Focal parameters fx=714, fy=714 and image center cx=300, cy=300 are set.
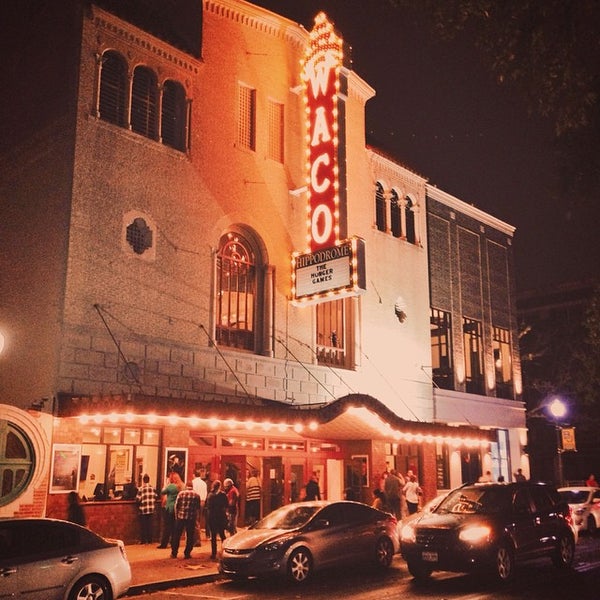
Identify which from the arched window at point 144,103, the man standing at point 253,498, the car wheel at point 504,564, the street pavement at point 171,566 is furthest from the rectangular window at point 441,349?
the car wheel at point 504,564

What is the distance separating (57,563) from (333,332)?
14.2 m

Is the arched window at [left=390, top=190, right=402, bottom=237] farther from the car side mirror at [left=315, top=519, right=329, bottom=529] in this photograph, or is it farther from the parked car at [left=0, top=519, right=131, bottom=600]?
the parked car at [left=0, top=519, right=131, bottom=600]

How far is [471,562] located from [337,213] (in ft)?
35.4

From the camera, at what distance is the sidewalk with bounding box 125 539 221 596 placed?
1285 cm

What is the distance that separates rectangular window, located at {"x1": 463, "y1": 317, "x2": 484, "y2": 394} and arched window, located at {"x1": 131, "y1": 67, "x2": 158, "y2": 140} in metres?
15.6

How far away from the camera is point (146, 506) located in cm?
1688

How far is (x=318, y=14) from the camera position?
22.6 meters

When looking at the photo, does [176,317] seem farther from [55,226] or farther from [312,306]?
[312,306]

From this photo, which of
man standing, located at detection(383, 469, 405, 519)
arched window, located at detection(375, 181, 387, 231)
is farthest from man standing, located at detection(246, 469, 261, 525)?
arched window, located at detection(375, 181, 387, 231)

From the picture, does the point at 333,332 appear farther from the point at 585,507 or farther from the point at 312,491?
the point at 585,507

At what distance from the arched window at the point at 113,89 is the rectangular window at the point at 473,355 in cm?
1650

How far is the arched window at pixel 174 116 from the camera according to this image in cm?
1980

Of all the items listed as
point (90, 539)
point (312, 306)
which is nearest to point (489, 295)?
point (312, 306)

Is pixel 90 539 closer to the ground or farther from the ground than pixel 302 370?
closer to the ground
